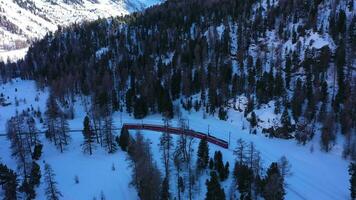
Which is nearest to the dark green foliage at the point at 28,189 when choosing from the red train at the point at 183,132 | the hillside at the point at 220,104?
the hillside at the point at 220,104

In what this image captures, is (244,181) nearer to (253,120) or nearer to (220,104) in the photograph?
(253,120)

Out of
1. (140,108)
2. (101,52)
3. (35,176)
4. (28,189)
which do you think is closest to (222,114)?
(140,108)

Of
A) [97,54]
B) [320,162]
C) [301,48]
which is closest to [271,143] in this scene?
[320,162]

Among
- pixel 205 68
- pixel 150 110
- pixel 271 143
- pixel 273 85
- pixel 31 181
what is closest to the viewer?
pixel 31 181

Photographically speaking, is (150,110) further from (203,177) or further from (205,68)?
(203,177)

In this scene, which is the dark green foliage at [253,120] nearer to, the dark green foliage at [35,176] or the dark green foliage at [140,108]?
the dark green foliage at [140,108]

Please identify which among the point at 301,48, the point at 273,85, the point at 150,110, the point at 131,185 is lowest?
the point at 131,185

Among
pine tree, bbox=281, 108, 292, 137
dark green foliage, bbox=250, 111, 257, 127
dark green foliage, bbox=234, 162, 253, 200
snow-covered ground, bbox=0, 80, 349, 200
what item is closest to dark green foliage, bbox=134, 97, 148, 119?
snow-covered ground, bbox=0, 80, 349, 200
